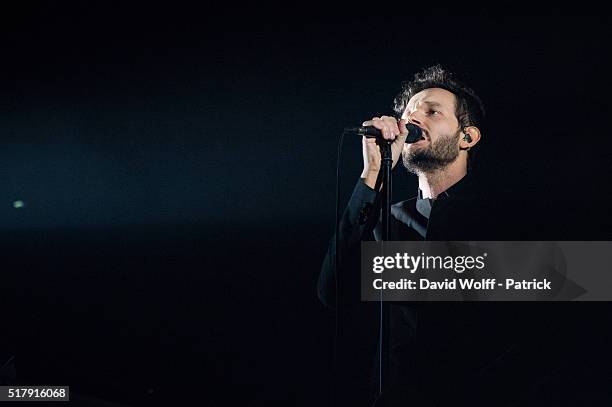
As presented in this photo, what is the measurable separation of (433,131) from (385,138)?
622mm

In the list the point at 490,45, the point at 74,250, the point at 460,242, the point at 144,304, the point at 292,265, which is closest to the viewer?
the point at 460,242

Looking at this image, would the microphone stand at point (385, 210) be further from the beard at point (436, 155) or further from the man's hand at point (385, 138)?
the beard at point (436, 155)

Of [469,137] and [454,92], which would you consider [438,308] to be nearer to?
[469,137]

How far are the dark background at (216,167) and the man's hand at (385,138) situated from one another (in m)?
0.42

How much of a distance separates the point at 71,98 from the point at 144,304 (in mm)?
1030

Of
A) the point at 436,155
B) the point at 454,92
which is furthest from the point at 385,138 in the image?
the point at 454,92

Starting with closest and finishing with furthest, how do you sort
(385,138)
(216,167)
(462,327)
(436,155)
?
(385,138) → (462,327) → (436,155) → (216,167)

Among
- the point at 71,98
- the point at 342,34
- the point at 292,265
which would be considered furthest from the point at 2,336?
the point at 342,34


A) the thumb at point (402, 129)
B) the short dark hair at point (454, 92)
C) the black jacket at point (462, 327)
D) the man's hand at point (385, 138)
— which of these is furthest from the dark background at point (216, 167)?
the thumb at point (402, 129)

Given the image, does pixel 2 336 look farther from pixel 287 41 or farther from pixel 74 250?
pixel 287 41

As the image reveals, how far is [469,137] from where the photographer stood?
2086mm

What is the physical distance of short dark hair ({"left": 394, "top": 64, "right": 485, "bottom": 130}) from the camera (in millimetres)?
2062

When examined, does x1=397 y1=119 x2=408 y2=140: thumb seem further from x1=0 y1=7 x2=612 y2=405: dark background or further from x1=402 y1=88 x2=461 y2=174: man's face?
x1=0 y1=7 x2=612 y2=405: dark background

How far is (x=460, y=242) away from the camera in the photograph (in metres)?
1.94
